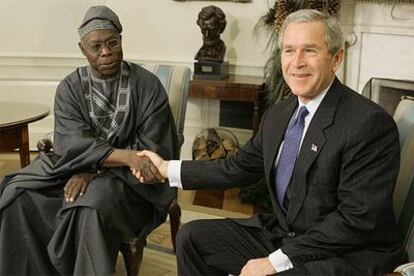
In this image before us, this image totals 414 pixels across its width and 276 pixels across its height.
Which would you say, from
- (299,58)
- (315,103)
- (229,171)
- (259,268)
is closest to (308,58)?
(299,58)

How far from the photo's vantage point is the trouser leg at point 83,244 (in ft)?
6.42

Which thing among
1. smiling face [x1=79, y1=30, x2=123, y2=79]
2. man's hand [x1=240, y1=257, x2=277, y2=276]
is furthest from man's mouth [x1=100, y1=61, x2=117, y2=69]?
man's hand [x1=240, y1=257, x2=277, y2=276]

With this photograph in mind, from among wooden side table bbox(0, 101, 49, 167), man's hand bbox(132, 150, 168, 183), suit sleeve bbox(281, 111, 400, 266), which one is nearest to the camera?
suit sleeve bbox(281, 111, 400, 266)

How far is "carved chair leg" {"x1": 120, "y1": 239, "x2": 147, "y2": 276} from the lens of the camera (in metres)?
2.16

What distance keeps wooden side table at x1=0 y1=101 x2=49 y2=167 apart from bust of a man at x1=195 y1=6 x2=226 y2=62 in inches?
45.7

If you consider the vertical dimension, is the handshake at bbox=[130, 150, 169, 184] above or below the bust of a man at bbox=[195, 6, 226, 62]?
below

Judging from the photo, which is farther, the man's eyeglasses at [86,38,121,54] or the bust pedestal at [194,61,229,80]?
the bust pedestal at [194,61,229,80]

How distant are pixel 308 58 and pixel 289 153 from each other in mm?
304

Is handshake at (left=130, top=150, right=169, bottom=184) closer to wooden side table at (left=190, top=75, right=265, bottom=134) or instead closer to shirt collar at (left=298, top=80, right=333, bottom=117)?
shirt collar at (left=298, top=80, right=333, bottom=117)

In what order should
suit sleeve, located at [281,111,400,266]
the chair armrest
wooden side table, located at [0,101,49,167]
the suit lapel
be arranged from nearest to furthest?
the chair armrest
suit sleeve, located at [281,111,400,266]
the suit lapel
wooden side table, located at [0,101,49,167]

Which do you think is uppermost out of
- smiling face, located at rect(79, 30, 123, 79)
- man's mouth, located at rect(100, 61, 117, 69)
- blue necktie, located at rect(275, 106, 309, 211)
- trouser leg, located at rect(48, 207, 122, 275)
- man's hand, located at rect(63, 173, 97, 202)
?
smiling face, located at rect(79, 30, 123, 79)

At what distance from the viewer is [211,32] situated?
365 centimetres

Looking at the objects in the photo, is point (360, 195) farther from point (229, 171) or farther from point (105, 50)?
point (105, 50)

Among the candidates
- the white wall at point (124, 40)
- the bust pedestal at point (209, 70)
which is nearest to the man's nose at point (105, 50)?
the bust pedestal at point (209, 70)
